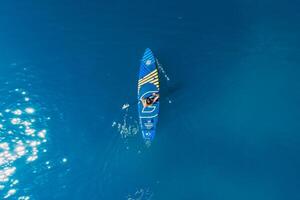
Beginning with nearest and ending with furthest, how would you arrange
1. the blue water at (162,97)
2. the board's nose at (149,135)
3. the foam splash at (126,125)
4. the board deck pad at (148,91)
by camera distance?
the blue water at (162,97), the board's nose at (149,135), the board deck pad at (148,91), the foam splash at (126,125)

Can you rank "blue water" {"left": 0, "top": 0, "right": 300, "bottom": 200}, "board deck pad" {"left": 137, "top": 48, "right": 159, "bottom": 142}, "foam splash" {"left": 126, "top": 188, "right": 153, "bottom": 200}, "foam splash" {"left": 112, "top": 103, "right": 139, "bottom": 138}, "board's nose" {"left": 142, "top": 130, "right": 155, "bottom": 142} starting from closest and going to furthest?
"foam splash" {"left": 126, "top": 188, "right": 153, "bottom": 200}
"blue water" {"left": 0, "top": 0, "right": 300, "bottom": 200}
"board's nose" {"left": 142, "top": 130, "right": 155, "bottom": 142}
"board deck pad" {"left": 137, "top": 48, "right": 159, "bottom": 142}
"foam splash" {"left": 112, "top": 103, "right": 139, "bottom": 138}

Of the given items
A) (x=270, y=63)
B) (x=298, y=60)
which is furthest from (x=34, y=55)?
(x=298, y=60)

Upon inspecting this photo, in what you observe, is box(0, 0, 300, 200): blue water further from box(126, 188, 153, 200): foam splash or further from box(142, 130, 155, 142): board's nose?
box(142, 130, 155, 142): board's nose

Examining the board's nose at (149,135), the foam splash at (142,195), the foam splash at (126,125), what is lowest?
the foam splash at (142,195)

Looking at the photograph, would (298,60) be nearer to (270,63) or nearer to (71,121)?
(270,63)

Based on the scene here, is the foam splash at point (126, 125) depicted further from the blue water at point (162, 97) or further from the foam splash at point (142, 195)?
the foam splash at point (142, 195)

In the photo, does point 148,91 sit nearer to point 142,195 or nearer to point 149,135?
point 149,135

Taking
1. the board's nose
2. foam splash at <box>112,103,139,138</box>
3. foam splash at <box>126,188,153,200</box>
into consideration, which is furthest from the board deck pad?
foam splash at <box>126,188,153,200</box>

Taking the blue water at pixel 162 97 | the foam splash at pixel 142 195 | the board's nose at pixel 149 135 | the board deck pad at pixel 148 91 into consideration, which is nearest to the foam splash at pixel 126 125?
the blue water at pixel 162 97

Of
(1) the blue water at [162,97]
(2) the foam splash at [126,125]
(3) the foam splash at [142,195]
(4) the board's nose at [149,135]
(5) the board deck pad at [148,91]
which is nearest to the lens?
(3) the foam splash at [142,195]

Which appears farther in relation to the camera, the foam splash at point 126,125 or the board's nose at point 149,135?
the foam splash at point 126,125
